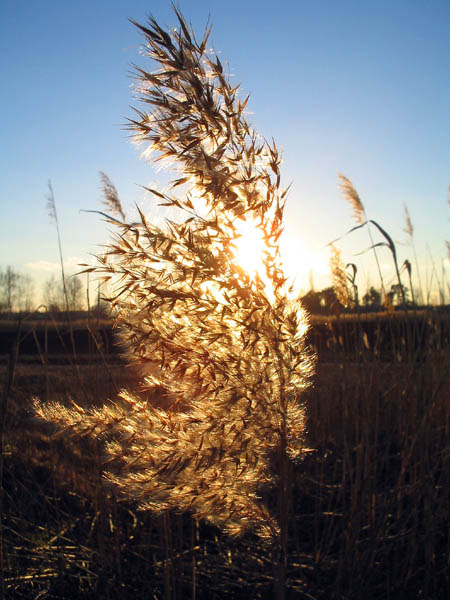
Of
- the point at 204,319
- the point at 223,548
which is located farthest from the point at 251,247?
the point at 223,548

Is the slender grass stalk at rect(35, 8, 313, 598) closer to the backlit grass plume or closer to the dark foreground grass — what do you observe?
the backlit grass plume

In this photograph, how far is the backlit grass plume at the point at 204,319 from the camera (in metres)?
1.39

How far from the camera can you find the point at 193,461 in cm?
141

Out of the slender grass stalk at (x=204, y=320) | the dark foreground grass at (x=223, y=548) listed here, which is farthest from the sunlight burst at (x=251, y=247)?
the dark foreground grass at (x=223, y=548)

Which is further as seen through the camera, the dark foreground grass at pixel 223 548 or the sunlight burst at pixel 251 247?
the dark foreground grass at pixel 223 548

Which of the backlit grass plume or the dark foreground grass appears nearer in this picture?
the backlit grass plume

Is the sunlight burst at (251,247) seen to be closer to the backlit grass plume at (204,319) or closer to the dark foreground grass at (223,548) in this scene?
the backlit grass plume at (204,319)

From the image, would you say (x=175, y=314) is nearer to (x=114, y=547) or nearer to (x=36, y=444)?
(x=114, y=547)

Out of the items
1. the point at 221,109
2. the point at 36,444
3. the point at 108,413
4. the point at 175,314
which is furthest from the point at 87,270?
the point at 36,444

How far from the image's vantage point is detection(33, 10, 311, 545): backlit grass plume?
4.55 ft

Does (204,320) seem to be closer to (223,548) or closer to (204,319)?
(204,319)

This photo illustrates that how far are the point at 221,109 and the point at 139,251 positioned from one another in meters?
0.55

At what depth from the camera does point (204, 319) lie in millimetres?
1408

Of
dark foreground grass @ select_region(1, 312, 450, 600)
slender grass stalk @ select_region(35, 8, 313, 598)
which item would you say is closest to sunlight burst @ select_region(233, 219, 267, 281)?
slender grass stalk @ select_region(35, 8, 313, 598)
